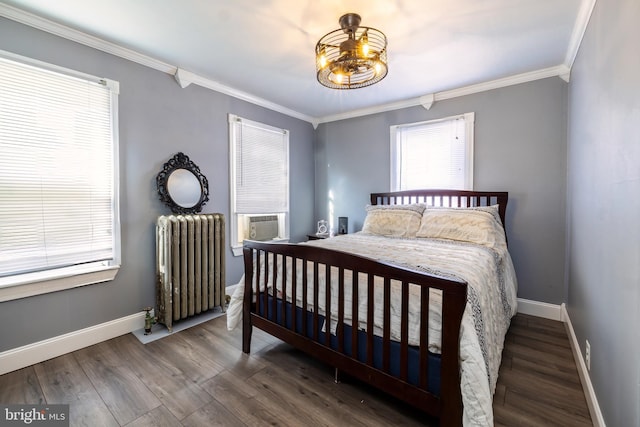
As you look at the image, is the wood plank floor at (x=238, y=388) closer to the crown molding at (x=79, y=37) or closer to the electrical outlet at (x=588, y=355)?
the electrical outlet at (x=588, y=355)

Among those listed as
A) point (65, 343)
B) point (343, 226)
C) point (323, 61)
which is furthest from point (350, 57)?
point (65, 343)

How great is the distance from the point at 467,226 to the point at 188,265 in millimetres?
2638

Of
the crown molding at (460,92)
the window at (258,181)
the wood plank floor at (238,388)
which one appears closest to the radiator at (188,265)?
the wood plank floor at (238,388)

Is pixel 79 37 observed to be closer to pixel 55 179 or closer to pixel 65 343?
pixel 55 179

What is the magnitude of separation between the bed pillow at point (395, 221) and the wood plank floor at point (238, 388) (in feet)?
4.31

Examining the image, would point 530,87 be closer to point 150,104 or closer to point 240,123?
point 240,123

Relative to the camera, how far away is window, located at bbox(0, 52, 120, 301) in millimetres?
1886

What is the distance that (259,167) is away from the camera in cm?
360

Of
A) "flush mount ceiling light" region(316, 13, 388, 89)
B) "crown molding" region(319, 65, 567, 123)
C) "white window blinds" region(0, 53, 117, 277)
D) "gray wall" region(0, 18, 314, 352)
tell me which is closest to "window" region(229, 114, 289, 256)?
"gray wall" region(0, 18, 314, 352)

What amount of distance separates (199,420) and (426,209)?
269 centimetres

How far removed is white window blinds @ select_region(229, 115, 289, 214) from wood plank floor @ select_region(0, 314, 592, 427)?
1.76 m

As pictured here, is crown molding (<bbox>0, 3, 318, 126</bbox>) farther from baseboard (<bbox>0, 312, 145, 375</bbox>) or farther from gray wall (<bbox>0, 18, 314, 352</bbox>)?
baseboard (<bbox>0, 312, 145, 375</bbox>)

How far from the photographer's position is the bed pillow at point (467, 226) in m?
2.51

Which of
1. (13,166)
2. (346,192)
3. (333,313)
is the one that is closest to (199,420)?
(333,313)
